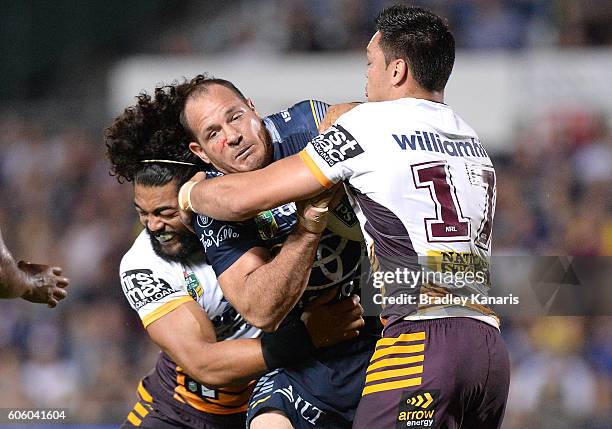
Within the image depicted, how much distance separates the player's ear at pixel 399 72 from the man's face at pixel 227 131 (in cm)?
72

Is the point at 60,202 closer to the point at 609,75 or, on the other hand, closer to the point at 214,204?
the point at 609,75

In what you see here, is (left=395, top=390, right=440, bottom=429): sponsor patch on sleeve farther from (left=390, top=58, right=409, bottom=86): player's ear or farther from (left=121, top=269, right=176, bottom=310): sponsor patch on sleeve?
(left=121, top=269, right=176, bottom=310): sponsor patch on sleeve

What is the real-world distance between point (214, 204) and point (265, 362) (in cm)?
83

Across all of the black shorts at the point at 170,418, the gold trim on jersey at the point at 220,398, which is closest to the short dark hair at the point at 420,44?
the gold trim on jersey at the point at 220,398

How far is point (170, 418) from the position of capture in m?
5.30

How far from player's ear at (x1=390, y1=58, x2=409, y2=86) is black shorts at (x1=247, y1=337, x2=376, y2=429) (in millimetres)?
1269

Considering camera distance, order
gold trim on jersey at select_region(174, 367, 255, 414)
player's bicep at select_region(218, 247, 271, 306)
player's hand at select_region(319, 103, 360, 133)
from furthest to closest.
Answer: gold trim on jersey at select_region(174, 367, 255, 414)
player's hand at select_region(319, 103, 360, 133)
player's bicep at select_region(218, 247, 271, 306)

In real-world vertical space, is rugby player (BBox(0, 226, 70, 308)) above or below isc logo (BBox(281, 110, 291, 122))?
below

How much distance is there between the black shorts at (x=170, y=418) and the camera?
205 inches

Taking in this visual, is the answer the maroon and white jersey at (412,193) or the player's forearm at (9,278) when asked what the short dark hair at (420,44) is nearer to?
the maroon and white jersey at (412,193)

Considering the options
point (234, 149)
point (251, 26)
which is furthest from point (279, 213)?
point (251, 26)

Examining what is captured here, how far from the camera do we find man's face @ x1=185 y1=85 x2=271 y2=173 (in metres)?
4.34

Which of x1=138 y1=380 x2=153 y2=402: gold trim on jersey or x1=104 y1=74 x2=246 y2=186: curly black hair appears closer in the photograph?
x1=104 y1=74 x2=246 y2=186: curly black hair

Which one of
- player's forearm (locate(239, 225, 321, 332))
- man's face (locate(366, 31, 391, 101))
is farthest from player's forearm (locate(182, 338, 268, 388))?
man's face (locate(366, 31, 391, 101))
